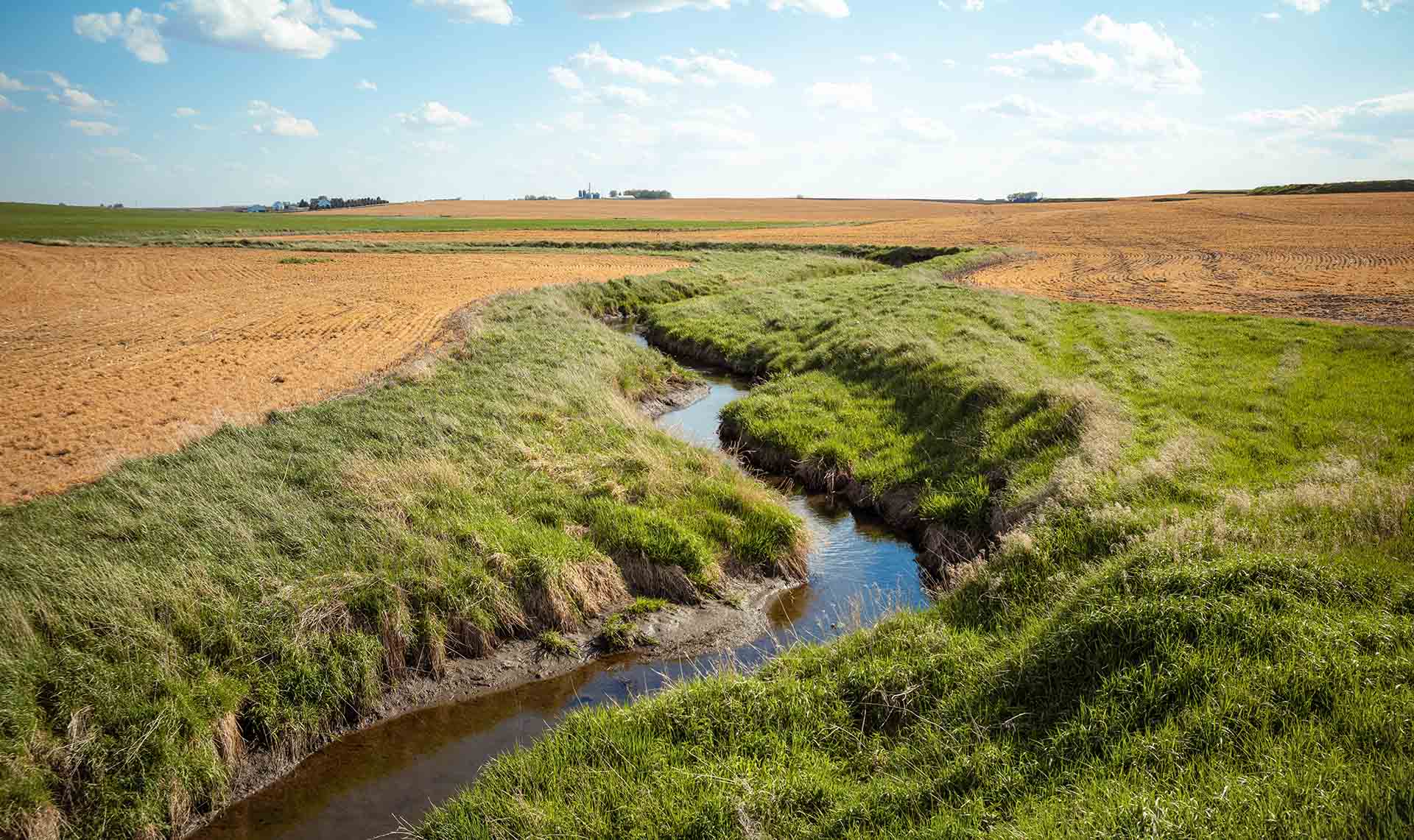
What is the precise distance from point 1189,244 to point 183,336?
59759 mm

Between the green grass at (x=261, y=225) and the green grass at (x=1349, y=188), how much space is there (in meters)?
68.8

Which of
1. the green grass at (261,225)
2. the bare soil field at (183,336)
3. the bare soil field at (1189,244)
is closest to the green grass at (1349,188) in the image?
the bare soil field at (1189,244)

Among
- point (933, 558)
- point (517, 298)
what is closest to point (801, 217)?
point (517, 298)

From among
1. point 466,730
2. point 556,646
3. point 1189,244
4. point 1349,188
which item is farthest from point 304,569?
point 1349,188

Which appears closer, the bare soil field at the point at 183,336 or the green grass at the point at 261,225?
the bare soil field at the point at 183,336

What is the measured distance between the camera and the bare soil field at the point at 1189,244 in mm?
28438

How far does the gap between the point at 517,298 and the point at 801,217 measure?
285ft

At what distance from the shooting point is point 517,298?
27.9 m

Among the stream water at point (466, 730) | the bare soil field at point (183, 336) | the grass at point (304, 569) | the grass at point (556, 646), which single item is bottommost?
the stream water at point (466, 730)

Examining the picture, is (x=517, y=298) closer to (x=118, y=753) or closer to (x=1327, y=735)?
(x=118, y=753)

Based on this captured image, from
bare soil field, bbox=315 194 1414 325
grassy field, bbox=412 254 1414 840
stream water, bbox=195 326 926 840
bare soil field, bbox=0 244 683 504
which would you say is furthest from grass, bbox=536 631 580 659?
bare soil field, bbox=315 194 1414 325

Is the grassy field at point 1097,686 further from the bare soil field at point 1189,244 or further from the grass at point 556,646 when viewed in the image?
the bare soil field at point 1189,244

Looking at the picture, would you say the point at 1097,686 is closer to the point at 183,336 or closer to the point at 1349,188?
the point at 183,336

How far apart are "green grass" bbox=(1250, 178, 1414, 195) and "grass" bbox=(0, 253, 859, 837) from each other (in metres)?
114
